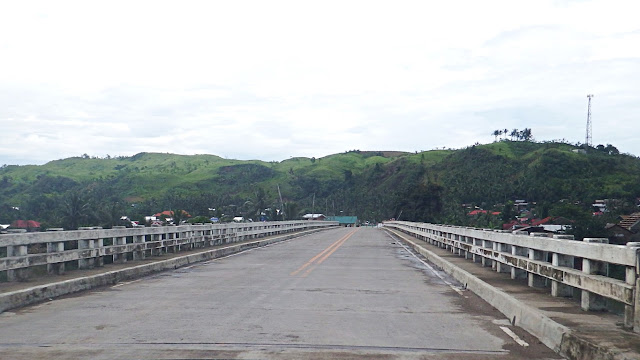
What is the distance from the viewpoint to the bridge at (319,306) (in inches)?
301

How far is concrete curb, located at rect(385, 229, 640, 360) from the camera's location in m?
6.69

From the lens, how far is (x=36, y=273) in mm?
14453

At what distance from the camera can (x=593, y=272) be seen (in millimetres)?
8883

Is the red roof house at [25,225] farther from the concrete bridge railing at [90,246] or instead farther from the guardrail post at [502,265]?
the guardrail post at [502,265]

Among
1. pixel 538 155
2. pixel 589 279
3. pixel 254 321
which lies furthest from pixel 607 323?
pixel 538 155

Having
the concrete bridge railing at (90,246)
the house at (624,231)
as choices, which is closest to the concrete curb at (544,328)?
the concrete bridge railing at (90,246)

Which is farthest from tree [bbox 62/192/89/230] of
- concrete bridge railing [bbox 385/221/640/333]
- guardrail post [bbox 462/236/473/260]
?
concrete bridge railing [bbox 385/221/640/333]

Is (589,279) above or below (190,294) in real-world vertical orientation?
above

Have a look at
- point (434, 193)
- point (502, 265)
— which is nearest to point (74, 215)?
point (434, 193)

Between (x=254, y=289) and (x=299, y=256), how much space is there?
34.3 ft

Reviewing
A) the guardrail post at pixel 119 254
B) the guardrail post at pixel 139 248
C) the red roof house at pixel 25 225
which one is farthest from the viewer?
the red roof house at pixel 25 225

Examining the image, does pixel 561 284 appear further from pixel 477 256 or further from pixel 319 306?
pixel 477 256

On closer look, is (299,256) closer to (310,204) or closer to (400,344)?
(400,344)

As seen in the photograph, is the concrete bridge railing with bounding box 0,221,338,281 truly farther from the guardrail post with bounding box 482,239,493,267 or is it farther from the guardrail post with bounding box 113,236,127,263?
the guardrail post with bounding box 482,239,493,267
